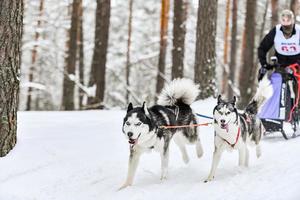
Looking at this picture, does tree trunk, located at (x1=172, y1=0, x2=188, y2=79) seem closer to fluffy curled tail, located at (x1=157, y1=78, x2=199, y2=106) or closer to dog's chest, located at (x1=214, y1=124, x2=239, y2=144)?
fluffy curled tail, located at (x1=157, y1=78, x2=199, y2=106)

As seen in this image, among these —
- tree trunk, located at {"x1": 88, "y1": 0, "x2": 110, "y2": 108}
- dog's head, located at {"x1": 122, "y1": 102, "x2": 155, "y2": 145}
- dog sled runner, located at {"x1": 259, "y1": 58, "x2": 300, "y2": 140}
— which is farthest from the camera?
tree trunk, located at {"x1": 88, "y1": 0, "x2": 110, "y2": 108}

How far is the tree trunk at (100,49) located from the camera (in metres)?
13.3

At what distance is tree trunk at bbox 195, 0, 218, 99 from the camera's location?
9.67 m

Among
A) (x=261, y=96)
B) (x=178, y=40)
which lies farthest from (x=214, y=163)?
(x=178, y=40)

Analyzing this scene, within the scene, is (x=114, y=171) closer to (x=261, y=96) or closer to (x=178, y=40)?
(x=261, y=96)

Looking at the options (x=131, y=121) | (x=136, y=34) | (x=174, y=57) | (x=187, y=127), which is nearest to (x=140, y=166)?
(x=187, y=127)

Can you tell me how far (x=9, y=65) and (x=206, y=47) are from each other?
4686 mm

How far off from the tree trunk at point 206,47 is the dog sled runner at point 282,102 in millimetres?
2349

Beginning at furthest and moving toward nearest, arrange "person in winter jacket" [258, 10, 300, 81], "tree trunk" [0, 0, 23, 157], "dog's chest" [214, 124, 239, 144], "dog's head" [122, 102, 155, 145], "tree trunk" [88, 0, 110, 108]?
"tree trunk" [88, 0, 110, 108] → "person in winter jacket" [258, 10, 300, 81] → "tree trunk" [0, 0, 23, 157] → "dog's chest" [214, 124, 239, 144] → "dog's head" [122, 102, 155, 145]

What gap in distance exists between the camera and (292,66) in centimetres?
759

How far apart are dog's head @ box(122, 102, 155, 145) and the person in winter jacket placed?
2672mm

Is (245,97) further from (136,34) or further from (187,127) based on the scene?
(136,34)

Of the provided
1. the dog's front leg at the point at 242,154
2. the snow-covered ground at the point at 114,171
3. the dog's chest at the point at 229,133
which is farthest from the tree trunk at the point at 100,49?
the dog's chest at the point at 229,133

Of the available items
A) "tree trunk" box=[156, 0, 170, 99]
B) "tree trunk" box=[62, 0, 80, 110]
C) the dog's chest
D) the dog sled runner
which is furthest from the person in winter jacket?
"tree trunk" box=[156, 0, 170, 99]
